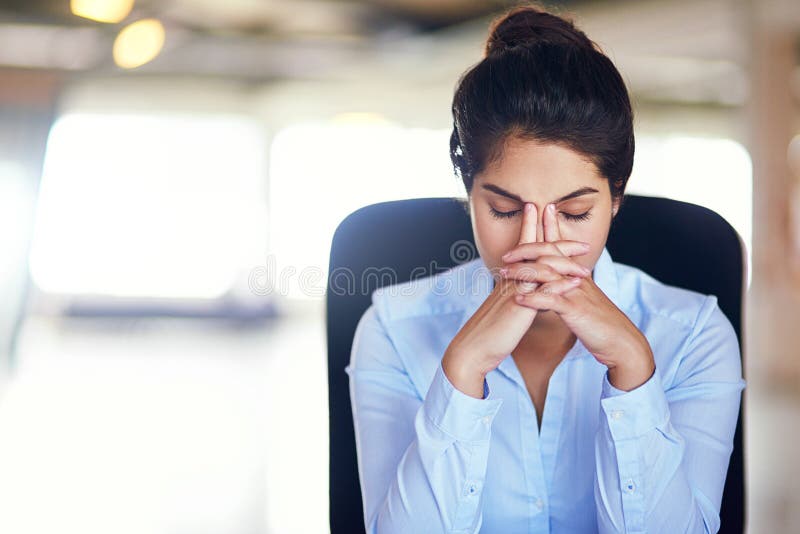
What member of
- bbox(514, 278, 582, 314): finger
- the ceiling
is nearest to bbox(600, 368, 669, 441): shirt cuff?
bbox(514, 278, 582, 314): finger

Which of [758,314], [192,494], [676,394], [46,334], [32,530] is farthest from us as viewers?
[46,334]

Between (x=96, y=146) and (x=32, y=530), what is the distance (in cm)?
809

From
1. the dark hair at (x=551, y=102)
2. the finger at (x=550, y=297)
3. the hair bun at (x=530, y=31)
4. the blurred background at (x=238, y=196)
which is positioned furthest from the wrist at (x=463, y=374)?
the blurred background at (x=238, y=196)

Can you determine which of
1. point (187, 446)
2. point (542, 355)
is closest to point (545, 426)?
point (542, 355)

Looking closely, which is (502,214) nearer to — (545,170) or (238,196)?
(545,170)

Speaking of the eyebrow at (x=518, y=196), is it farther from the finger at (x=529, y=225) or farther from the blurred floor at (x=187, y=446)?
the blurred floor at (x=187, y=446)

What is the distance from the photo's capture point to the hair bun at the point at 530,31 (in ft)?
3.95

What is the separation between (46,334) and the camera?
874 centimetres

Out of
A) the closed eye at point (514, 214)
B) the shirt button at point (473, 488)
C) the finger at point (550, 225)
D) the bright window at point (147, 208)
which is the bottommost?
the shirt button at point (473, 488)

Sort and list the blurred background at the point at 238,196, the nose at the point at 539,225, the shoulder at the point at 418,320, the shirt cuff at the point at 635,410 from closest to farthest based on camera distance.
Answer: the shirt cuff at the point at 635,410 < the nose at the point at 539,225 < the shoulder at the point at 418,320 < the blurred background at the point at 238,196

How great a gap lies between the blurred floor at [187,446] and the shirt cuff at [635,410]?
73.5 inches

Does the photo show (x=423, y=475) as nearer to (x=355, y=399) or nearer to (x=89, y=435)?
(x=355, y=399)

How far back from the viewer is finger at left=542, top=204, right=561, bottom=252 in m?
1.12

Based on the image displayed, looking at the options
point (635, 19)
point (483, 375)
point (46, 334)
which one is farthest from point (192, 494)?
point (46, 334)
